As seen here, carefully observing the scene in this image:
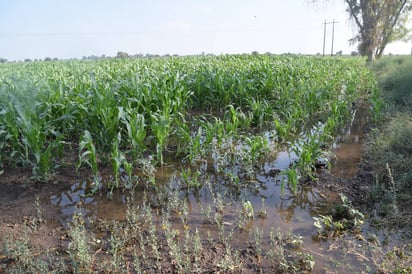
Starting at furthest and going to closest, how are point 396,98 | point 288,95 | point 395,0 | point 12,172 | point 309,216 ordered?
point 395,0, point 396,98, point 288,95, point 12,172, point 309,216

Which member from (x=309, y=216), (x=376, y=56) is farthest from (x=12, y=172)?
(x=376, y=56)

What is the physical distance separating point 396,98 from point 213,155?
505 cm

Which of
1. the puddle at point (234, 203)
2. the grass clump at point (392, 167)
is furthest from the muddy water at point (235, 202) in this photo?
the grass clump at point (392, 167)

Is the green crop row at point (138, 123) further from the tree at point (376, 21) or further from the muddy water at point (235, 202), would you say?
the tree at point (376, 21)

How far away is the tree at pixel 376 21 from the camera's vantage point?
2172 cm

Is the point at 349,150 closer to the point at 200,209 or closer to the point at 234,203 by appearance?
the point at 234,203

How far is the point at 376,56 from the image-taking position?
25500mm

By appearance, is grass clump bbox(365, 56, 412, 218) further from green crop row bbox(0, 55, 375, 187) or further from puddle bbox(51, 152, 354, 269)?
green crop row bbox(0, 55, 375, 187)

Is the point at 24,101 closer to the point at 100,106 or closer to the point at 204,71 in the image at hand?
the point at 100,106

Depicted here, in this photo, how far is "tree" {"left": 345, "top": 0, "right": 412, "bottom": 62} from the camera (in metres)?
21.7

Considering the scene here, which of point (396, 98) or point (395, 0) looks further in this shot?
point (395, 0)

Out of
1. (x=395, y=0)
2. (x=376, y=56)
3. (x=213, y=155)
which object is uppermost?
(x=395, y=0)

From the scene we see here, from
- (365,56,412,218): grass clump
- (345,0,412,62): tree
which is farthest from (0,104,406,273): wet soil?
(345,0,412,62): tree

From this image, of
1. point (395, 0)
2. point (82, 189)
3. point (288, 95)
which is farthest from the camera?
point (395, 0)
